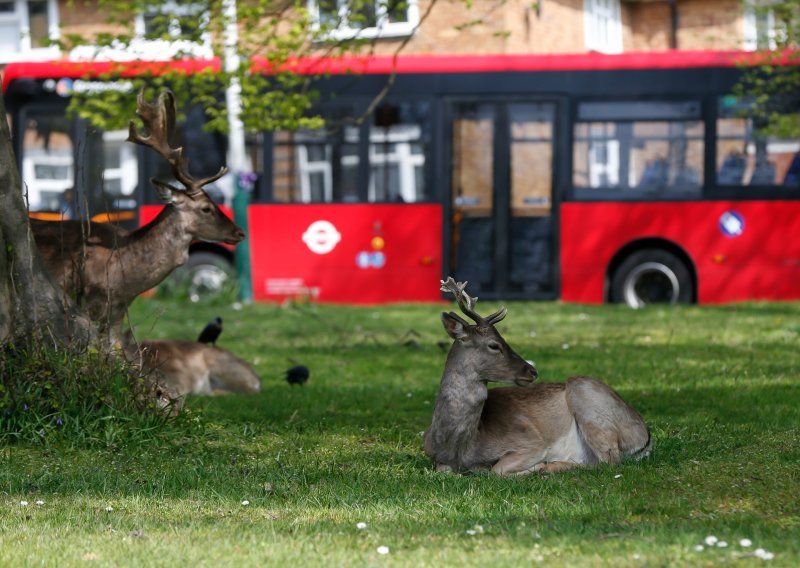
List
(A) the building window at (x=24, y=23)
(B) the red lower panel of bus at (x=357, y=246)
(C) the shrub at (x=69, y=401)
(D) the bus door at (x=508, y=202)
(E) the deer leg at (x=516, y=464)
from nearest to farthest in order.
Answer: (E) the deer leg at (x=516, y=464), (C) the shrub at (x=69, y=401), (D) the bus door at (x=508, y=202), (B) the red lower panel of bus at (x=357, y=246), (A) the building window at (x=24, y=23)

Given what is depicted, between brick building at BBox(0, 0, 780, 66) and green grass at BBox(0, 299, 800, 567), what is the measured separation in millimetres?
14378

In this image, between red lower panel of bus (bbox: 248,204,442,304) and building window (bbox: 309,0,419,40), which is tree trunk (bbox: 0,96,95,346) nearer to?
building window (bbox: 309,0,419,40)

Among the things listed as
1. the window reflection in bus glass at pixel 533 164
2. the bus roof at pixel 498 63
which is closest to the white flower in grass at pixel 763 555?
the bus roof at pixel 498 63

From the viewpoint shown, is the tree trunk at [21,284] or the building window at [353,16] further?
the building window at [353,16]

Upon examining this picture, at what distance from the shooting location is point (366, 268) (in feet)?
72.1

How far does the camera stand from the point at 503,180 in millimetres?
21594

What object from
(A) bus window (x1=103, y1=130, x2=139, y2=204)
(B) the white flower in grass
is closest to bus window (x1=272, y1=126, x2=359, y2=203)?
(A) bus window (x1=103, y1=130, x2=139, y2=204)

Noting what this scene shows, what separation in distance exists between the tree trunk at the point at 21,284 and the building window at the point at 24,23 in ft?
73.9

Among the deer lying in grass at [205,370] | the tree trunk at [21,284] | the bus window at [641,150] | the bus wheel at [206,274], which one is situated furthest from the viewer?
the bus wheel at [206,274]

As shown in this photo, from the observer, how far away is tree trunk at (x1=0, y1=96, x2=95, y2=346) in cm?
934

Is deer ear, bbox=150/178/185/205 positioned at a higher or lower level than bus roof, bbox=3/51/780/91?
lower

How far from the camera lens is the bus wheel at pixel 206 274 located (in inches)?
869

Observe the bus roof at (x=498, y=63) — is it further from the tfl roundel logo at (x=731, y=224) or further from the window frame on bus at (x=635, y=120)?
the tfl roundel logo at (x=731, y=224)

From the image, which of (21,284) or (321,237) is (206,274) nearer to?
(321,237)
